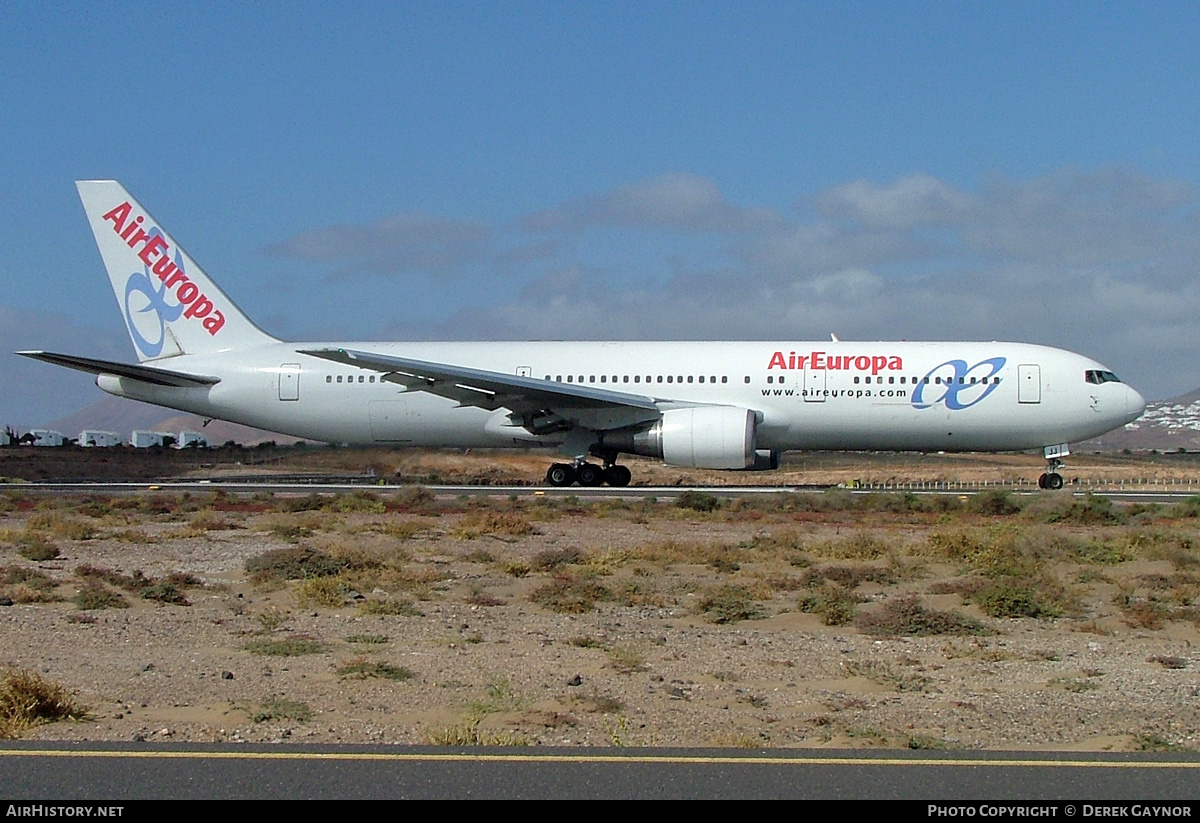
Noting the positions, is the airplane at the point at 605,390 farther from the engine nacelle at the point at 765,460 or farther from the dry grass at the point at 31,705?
→ the dry grass at the point at 31,705

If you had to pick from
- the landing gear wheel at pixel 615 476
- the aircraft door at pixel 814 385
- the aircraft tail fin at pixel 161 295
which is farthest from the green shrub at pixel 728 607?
the aircraft tail fin at pixel 161 295

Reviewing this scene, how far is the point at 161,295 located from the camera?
3222cm

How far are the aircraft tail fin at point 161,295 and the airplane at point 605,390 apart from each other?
0.04 m

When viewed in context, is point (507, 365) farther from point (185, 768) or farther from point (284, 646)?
point (185, 768)

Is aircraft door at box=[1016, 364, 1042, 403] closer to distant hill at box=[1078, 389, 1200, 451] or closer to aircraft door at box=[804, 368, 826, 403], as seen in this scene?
aircraft door at box=[804, 368, 826, 403]

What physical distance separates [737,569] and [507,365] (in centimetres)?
1548

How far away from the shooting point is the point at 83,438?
287 feet

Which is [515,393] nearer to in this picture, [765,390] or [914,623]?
[765,390]

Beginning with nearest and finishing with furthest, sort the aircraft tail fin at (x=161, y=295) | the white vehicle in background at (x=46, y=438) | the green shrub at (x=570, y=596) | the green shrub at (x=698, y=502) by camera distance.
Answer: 1. the green shrub at (x=570, y=596)
2. the green shrub at (x=698, y=502)
3. the aircraft tail fin at (x=161, y=295)
4. the white vehicle in background at (x=46, y=438)

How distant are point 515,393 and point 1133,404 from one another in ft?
47.9

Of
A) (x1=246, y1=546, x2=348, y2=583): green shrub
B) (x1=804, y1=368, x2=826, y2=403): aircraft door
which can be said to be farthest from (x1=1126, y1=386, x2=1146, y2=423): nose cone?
(x1=246, y1=546, x2=348, y2=583): green shrub

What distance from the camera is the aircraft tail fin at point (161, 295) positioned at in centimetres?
3219

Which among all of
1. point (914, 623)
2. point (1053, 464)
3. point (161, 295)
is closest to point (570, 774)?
point (914, 623)
